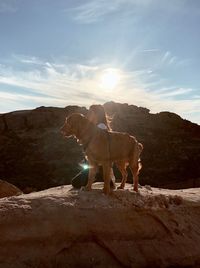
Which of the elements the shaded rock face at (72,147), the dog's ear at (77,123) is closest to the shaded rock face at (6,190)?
the dog's ear at (77,123)

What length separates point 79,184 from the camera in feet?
34.2

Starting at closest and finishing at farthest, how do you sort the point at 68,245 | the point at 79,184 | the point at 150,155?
1. the point at 68,245
2. the point at 79,184
3. the point at 150,155

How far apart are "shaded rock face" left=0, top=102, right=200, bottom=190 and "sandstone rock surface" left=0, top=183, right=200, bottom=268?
1039 inches

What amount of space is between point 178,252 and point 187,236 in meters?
0.51

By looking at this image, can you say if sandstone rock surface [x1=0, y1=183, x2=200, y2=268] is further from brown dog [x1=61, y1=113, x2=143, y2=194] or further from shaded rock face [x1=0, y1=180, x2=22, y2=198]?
shaded rock face [x1=0, y1=180, x2=22, y2=198]

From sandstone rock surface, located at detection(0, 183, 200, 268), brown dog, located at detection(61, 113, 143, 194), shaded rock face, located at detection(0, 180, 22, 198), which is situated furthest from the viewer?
shaded rock face, located at detection(0, 180, 22, 198)

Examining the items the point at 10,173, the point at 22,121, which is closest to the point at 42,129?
the point at 22,121

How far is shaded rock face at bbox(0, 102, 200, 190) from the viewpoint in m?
37.1

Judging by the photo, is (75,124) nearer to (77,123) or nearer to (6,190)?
(77,123)

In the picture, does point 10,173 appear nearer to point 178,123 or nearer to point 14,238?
point 178,123

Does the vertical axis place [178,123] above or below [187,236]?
above

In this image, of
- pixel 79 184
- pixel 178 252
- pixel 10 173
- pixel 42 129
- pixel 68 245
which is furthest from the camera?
pixel 42 129

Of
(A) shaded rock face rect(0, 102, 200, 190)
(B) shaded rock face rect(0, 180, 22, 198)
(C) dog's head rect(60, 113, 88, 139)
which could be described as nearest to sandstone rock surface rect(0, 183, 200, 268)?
(C) dog's head rect(60, 113, 88, 139)

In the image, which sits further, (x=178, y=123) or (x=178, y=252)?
(x=178, y=123)
